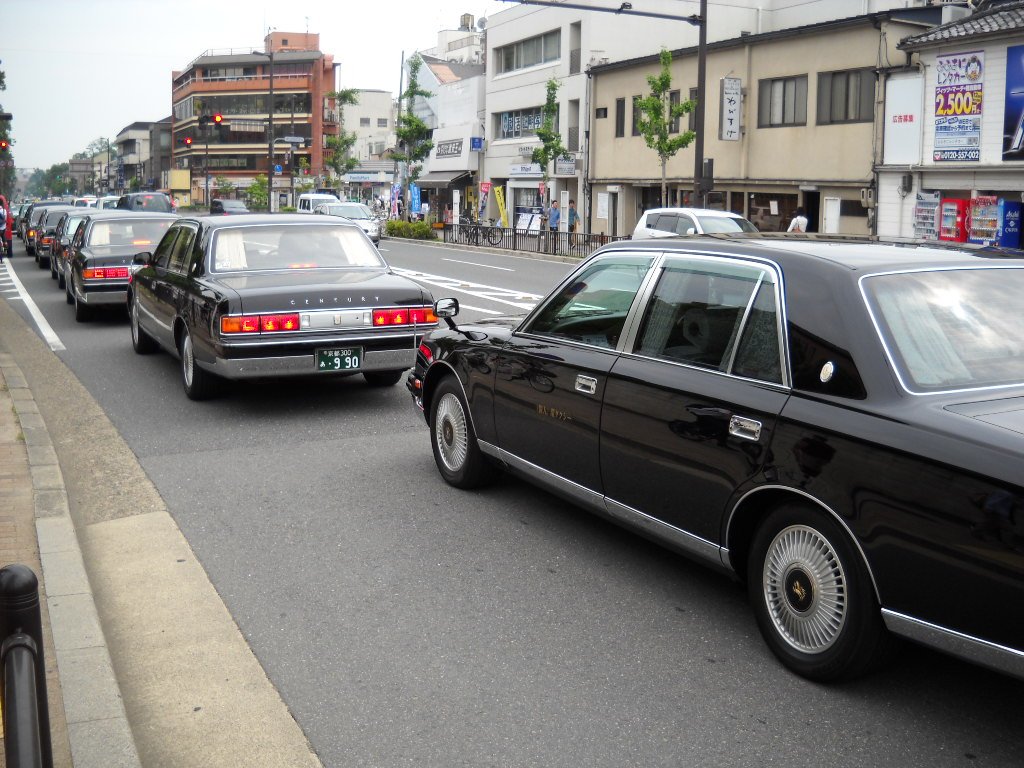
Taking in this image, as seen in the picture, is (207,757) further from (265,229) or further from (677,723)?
(265,229)

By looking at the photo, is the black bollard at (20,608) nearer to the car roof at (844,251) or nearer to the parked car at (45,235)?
the car roof at (844,251)

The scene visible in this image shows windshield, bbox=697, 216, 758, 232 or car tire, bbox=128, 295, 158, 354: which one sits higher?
windshield, bbox=697, 216, 758, 232

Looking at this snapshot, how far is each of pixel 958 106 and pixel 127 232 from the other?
20837mm

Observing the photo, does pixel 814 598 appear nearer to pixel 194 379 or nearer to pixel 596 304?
pixel 596 304

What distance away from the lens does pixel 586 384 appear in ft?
17.4

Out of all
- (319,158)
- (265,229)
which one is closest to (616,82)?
(265,229)

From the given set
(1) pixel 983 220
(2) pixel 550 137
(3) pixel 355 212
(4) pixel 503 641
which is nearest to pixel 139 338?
(4) pixel 503 641

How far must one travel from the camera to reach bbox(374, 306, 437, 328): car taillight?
907 cm

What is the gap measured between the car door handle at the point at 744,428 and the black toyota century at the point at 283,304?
5.08 meters

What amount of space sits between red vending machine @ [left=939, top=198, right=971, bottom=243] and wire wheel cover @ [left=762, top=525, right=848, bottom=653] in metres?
26.4

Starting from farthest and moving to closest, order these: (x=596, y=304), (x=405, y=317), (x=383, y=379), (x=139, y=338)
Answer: (x=139, y=338)
(x=383, y=379)
(x=405, y=317)
(x=596, y=304)

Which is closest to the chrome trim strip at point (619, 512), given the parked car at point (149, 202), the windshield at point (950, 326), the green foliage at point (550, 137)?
the windshield at point (950, 326)

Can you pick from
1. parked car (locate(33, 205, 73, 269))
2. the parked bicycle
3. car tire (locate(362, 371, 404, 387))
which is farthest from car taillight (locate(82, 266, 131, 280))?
the parked bicycle

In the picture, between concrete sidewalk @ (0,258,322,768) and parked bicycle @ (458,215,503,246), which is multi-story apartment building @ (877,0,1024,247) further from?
concrete sidewalk @ (0,258,322,768)
